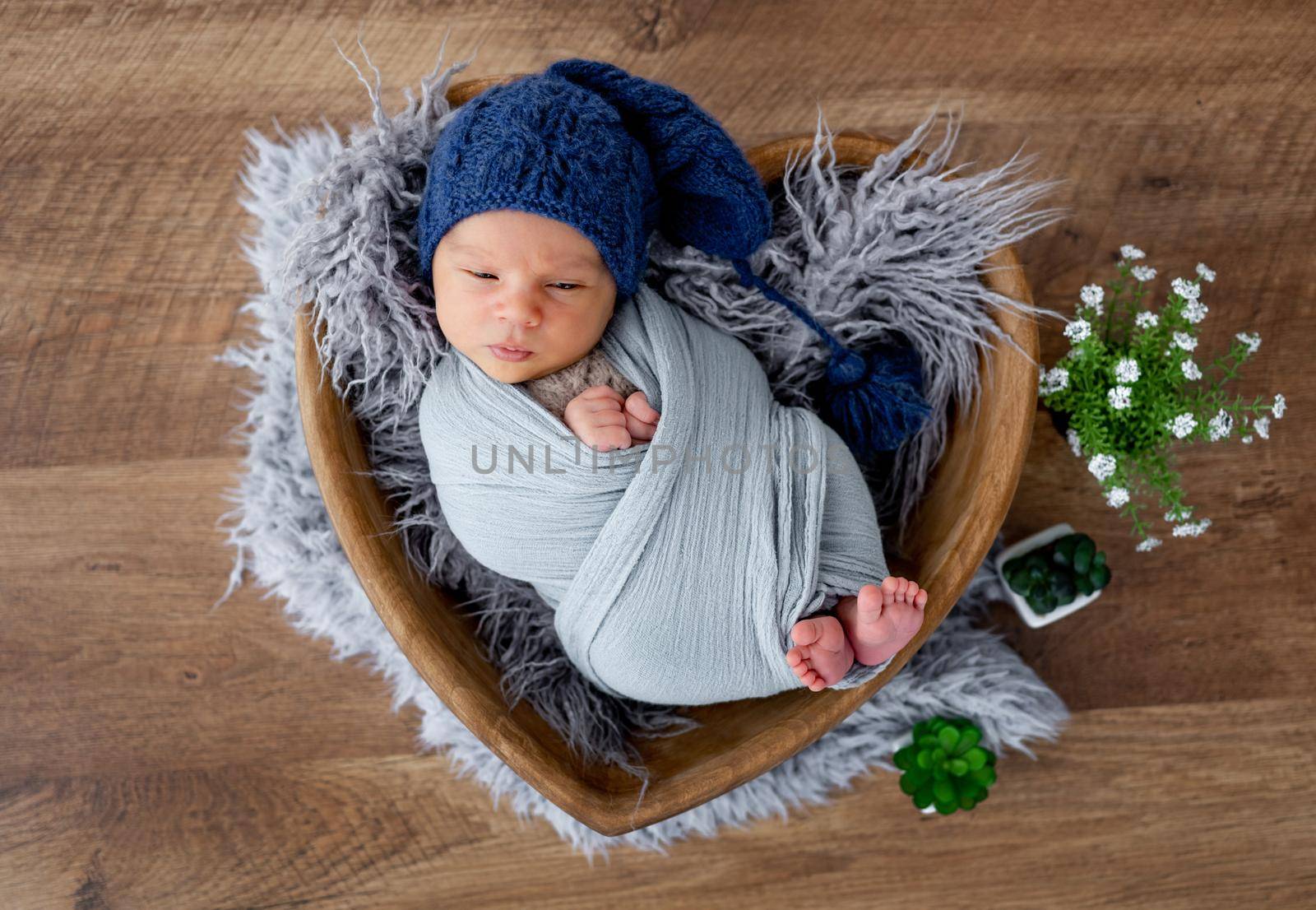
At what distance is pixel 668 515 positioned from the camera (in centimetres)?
84

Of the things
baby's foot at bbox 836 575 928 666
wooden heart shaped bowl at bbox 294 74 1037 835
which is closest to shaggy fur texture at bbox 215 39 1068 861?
wooden heart shaped bowl at bbox 294 74 1037 835

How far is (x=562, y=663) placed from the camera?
1.02 m

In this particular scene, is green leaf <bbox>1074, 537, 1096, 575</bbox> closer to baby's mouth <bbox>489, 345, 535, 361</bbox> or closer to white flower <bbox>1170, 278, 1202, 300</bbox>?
white flower <bbox>1170, 278, 1202, 300</bbox>

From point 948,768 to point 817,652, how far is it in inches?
14.2

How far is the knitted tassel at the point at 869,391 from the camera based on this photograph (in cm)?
97

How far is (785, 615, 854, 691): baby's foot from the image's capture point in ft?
2.65

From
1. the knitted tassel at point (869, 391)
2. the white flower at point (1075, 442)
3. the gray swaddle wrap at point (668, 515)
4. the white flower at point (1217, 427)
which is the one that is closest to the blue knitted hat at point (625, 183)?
the knitted tassel at point (869, 391)

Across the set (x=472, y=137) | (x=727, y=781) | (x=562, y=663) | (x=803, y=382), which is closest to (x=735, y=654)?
(x=727, y=781)

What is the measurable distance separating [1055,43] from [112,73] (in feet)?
4.32

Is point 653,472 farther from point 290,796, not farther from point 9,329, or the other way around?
point 9,329

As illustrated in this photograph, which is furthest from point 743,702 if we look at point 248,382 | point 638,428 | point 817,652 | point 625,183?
point 248,382

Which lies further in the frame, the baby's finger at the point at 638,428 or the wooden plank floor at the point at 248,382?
the wooden plank floor at the point at 248,382

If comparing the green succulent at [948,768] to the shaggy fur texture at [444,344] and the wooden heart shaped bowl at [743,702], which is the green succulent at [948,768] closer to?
the shaggy fur texture at [444,344]

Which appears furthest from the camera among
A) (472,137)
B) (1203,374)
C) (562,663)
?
(1203,374)
